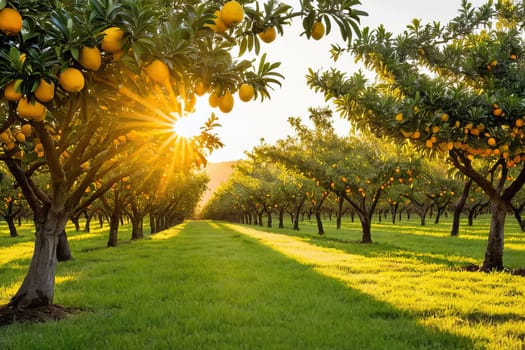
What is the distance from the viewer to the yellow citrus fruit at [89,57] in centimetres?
304

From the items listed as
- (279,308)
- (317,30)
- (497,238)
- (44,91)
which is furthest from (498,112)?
(44,91)

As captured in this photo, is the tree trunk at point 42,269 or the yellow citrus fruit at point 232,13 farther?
the tree trunk at point 42,269

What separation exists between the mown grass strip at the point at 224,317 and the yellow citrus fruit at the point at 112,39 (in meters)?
4.16

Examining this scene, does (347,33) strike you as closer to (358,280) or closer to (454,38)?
(358,280)

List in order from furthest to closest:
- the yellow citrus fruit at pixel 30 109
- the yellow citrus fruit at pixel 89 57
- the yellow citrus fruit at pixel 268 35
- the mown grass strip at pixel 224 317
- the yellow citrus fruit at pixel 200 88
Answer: the mown grass strip at pixel 224 317, the yellow citrus fruit at pixel 268 35, the yellow citrus fruit at pixel 200 88, the yellow citrus fruit at pixel 30 109, the yellow citrus fruit at pixel 89 57

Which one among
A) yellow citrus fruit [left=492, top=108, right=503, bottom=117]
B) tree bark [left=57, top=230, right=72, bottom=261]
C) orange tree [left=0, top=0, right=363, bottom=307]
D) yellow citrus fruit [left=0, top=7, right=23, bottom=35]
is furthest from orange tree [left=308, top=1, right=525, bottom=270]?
tree bark [left=57, top=230, right=72, bottom=261]

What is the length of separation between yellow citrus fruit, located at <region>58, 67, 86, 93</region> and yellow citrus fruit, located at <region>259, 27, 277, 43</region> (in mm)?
1825

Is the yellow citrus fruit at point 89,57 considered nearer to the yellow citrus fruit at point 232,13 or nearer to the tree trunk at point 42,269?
the yellow citrus fruit at point 232,13

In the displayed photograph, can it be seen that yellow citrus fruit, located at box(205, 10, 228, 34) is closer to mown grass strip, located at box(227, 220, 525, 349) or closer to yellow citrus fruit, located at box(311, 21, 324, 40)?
yellow citrus fruit, located at box(311, 21, 324, 40)

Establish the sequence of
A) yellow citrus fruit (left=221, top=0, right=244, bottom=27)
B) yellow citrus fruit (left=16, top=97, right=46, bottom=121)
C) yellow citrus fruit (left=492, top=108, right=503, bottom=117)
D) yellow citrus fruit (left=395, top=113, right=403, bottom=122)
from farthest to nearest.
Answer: yellow citrus fruit (left=395, top=113, right=403, bottom=122), yellow citrus fruit (left=492, top=108, right=503, bottom=117), yellow citrus fruit (left=221, top=0, right=244, bottom=27), yellow citrus fruit (left=16, top=97, right=46, bottom=121)

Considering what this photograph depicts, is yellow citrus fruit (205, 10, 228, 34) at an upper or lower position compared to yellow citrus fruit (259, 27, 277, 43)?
lower

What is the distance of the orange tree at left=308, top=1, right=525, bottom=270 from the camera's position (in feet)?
30.3

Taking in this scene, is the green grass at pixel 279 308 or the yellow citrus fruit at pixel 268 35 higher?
the yellow citrus fruit at pixel 268 35

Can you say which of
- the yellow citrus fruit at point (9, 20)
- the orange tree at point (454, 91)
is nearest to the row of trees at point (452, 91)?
the orange tree at point (454, 91)
